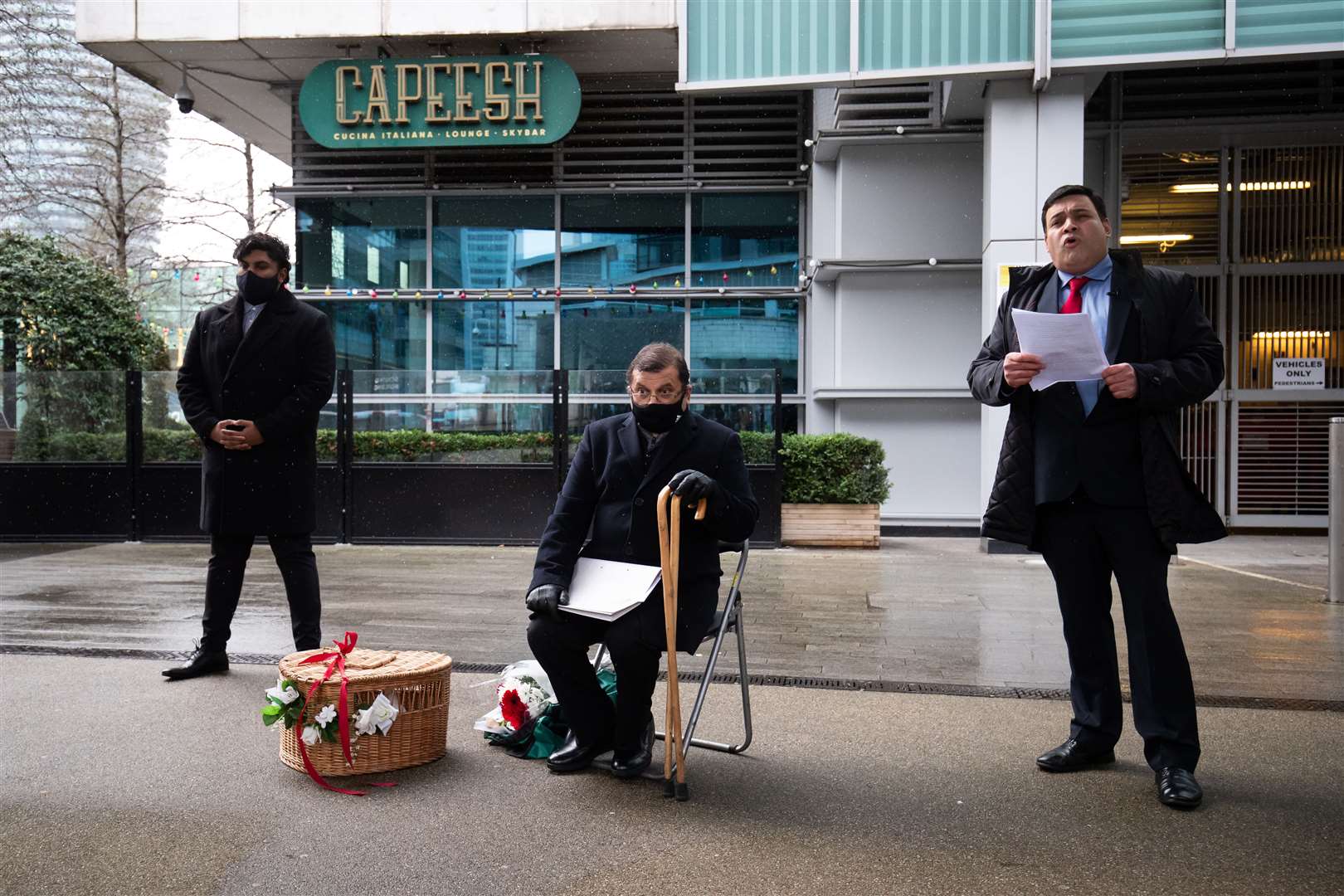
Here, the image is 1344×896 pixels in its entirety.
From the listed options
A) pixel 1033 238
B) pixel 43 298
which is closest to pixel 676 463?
pixel 1033 238

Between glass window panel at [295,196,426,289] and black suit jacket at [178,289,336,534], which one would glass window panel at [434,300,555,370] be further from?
black suit jacket at [178,289,336,534]

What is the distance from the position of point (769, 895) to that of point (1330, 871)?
5.14 feet

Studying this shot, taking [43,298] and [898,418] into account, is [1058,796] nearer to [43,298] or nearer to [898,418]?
[898,418]

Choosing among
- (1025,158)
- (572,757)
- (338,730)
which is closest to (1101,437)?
(572,757)

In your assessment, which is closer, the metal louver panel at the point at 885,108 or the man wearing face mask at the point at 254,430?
the man wearing face mask at the point at 254,430

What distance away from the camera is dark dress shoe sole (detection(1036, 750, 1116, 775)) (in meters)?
3.92

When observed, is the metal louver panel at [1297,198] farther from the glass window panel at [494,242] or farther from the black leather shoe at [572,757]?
the black leather shoe at [572,757]

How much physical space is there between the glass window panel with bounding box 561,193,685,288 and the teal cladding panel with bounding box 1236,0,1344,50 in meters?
7.09

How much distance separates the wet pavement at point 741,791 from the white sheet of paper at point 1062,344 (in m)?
1.41

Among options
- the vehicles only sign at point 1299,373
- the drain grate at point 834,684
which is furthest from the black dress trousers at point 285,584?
the vehicles only sign at point 1299,373

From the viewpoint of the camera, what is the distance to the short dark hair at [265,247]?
5.30 metres

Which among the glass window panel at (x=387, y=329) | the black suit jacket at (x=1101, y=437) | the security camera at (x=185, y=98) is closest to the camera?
the black suit jacket at (x=1101, y=437)

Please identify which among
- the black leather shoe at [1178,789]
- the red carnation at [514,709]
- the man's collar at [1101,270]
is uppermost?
the man's collar at [1101,270]

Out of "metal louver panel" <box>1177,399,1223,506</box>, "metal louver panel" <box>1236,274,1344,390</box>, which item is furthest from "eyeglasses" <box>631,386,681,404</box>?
"metal louver panel" <box>1236,274,1344,390</box>
